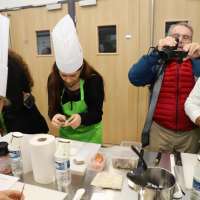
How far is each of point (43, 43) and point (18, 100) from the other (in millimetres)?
1580

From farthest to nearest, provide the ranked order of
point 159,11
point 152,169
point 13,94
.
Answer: point 159,11
point 13,94
point 152,169

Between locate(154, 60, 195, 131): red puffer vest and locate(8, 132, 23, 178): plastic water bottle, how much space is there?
0.81 m

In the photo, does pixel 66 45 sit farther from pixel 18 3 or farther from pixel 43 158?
pixel 18 3

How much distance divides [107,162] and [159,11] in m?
1.76

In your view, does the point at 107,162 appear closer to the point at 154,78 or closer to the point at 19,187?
the point at 19,187

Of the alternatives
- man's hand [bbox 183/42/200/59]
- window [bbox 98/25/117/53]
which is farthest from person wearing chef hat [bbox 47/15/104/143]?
window [bbox 98/25/117/53]

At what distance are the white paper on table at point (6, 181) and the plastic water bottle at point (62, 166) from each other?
171 millimetres

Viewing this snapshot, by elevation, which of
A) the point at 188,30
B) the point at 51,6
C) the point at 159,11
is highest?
the point at 51,6

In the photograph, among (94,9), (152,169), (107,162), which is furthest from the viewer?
(94,9)

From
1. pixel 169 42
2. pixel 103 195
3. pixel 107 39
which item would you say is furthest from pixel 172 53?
pixel 107 39

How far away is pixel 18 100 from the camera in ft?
4.50

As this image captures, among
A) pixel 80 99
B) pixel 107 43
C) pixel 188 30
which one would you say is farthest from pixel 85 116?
pixel 107 43

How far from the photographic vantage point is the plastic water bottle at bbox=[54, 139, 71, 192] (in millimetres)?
769

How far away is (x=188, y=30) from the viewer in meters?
1.37
